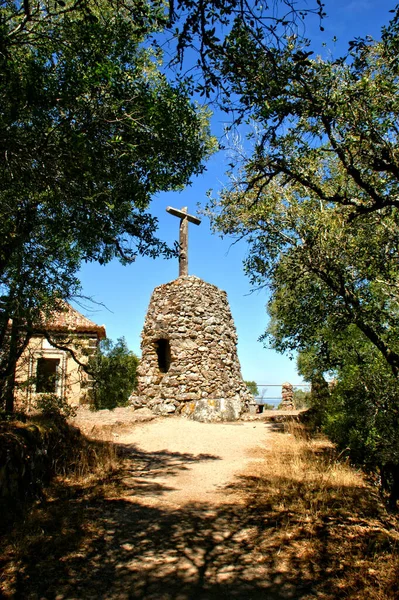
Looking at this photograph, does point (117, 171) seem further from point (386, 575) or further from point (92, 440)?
point (92, 440)

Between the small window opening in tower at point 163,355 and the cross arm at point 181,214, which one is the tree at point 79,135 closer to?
the cross arm at point 181,214

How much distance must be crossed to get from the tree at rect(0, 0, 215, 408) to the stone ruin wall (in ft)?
30.9

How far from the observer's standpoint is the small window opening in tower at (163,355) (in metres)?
17.1

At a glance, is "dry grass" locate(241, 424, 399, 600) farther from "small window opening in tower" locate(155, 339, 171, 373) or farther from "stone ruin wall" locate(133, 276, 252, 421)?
"small window opening in tower" locate(155, 339, 171, 373)

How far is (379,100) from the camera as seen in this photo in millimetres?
4695

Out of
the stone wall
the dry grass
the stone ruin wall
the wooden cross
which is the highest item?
the wooden cross

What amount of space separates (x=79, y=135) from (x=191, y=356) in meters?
12.1

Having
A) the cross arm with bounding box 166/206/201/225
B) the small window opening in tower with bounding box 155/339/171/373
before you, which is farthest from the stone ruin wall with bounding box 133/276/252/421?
the cross arm with bounding box 166/206/201/225

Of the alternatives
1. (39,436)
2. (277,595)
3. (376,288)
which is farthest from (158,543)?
(376,288)

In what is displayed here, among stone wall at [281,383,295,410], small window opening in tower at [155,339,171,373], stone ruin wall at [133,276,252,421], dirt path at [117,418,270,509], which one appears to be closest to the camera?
Result: dirt path at [117,418,270,509]

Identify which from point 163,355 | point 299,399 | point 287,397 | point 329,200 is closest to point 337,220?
point 329,200

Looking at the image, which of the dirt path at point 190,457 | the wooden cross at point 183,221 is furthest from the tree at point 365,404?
the wooden cross at point 183,221

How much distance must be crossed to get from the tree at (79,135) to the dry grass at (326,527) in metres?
4.15

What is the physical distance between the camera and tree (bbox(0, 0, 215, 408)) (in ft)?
13.0
